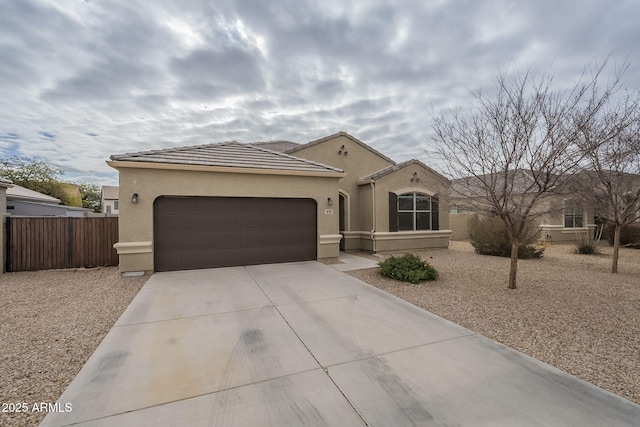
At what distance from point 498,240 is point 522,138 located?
23.9 ft

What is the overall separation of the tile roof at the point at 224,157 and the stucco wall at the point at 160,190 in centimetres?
31

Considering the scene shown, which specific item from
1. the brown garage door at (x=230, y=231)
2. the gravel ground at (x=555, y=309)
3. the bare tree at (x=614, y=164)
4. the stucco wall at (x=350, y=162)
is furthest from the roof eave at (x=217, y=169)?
the bare tree at (x=614, y=164)

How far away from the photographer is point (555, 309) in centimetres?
532

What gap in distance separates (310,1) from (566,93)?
281 inches

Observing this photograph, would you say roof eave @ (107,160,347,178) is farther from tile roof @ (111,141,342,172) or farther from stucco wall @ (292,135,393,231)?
stucco wall @ (292,135,393,231)

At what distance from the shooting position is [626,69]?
6074 millimetres

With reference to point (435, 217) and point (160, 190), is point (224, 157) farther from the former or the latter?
point (435, 217)

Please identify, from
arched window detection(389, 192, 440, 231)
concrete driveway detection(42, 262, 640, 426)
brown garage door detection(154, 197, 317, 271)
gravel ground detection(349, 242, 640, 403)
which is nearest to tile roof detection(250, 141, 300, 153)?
arched window detection(389, 192, 440, 231)

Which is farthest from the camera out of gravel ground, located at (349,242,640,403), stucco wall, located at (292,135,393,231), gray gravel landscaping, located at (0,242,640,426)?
stucco wall, located at (292,135,393,231)

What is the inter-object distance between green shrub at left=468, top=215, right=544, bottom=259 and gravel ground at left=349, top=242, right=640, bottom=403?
1.50 metres

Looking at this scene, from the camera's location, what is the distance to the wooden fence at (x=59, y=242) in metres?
8.37

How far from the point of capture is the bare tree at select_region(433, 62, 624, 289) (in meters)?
5.68

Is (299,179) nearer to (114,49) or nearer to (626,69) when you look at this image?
(114,49)

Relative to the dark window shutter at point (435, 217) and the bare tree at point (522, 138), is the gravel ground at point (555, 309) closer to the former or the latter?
the bare tree at point (522, 138)
